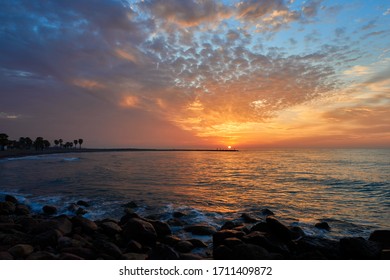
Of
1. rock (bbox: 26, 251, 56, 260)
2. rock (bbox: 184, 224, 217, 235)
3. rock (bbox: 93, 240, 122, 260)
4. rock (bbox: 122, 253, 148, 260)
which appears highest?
rock (bbox: 26, 251, 56, 260)

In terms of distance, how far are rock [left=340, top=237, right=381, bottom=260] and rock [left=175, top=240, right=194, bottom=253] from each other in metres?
5.56

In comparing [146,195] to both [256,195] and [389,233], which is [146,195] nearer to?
[256,195]

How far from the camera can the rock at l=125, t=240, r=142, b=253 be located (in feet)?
29.7

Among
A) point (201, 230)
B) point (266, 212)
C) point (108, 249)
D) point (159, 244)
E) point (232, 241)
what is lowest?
point (266, 212)

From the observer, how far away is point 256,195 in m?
22.8

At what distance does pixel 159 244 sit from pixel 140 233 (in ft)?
3.90

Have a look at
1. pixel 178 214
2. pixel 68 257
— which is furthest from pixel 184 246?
pixel 178 214

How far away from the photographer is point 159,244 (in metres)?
9.31

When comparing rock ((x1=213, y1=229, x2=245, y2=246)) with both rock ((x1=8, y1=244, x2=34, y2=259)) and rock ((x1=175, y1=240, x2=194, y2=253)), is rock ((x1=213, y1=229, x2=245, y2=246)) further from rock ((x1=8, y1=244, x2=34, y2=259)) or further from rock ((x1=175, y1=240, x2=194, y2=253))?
rock ((x1=8, y1=244, x2=34, y2=259))

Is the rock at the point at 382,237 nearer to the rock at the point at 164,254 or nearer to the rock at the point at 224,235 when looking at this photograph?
the rock at the point at 224,235

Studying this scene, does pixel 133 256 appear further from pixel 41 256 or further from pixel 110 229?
pixel 110 229

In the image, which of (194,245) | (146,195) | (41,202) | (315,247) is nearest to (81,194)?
(41,202)

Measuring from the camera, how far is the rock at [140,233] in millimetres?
9984

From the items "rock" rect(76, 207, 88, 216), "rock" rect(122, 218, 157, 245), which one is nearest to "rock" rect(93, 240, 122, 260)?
"rock" rect(122, 218, 157, 245)
